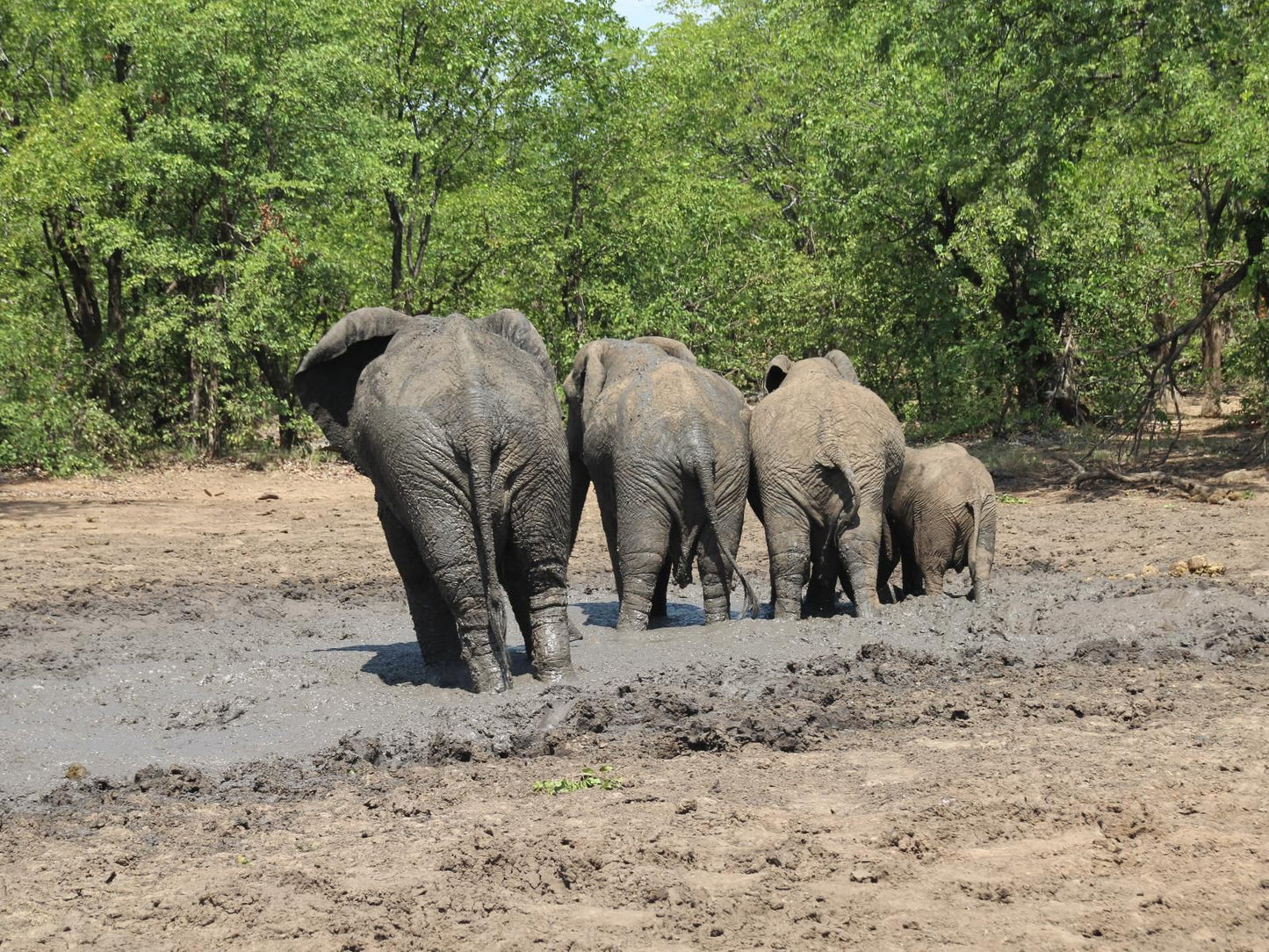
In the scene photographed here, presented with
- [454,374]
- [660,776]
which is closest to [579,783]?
[660,776]

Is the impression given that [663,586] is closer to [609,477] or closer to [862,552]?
[609,477]

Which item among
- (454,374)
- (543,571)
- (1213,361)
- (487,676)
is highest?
(454,374)

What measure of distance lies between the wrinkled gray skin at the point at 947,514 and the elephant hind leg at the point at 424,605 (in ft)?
12.0

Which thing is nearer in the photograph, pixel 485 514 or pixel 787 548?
pixel 485 514

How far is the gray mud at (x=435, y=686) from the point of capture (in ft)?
22.5

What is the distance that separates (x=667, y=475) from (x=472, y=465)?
2.29 meters

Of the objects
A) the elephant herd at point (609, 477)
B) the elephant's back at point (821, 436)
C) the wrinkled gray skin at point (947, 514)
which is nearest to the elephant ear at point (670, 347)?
the elephant herd at point (609, 477)

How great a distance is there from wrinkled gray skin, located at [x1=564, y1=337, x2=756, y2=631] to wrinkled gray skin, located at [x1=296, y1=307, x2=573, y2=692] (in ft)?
4.49

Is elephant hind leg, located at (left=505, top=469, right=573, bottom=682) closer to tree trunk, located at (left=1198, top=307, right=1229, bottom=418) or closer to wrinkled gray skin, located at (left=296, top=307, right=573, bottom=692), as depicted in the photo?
wrinkled gray skin, located at (left=296, top=307, right=573, bottom=692)

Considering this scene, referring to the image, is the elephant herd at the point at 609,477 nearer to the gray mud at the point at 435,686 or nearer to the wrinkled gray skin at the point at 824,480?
the wrinkled gray skin at the point at 824,480

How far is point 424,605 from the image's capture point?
8.58m

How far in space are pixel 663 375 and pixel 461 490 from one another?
2.63 m

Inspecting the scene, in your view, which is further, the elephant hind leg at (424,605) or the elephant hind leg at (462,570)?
the elephant hind leg at (424,605)

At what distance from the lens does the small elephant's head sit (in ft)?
34.0
